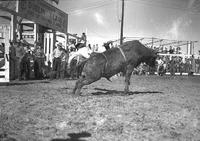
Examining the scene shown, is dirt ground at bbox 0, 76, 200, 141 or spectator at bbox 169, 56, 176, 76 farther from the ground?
spectator at bbox 169, 56, 176, 76

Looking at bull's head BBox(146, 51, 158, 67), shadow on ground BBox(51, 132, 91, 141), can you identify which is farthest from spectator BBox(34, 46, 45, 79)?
shadow on ground BBox(51, 132, 91, 141)

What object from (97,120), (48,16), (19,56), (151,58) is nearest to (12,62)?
(19,56)

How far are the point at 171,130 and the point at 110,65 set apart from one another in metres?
3.79

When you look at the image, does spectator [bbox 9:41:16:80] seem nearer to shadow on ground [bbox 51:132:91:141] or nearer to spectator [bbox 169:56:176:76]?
shadow on ground [bbox 51:132:91:141]

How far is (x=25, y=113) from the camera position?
18.8 feet

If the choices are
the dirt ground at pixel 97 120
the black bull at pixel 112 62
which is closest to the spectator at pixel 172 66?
the black bull at pixel 112 62

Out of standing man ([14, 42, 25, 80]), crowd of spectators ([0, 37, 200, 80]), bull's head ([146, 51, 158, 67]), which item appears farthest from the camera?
standing man ([14, 42, 25, 80])

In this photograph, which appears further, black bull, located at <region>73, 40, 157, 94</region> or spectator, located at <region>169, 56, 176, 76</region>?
spectator, located at <region>169, 56, 176, 76</region>

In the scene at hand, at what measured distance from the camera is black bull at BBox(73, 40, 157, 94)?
8.01m

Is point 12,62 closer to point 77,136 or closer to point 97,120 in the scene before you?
point 97,120

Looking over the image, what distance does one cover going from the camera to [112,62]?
8.28 meters

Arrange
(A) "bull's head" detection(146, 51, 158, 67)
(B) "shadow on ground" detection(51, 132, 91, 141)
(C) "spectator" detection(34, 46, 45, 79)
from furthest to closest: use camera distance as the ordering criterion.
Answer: (C) "spectator" detection(34, 46, 45, 79), (A) "bull's head" detection(146, 51, 158, 67), (B) "shadow on ground" detection(51, 132, 91, 141)

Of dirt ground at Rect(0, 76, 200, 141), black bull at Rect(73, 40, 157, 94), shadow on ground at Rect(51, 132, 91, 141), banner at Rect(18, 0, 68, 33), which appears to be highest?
banner at Rect(18, 0, 68, 33)

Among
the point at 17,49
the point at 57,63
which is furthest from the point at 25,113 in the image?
the point at 57,63
